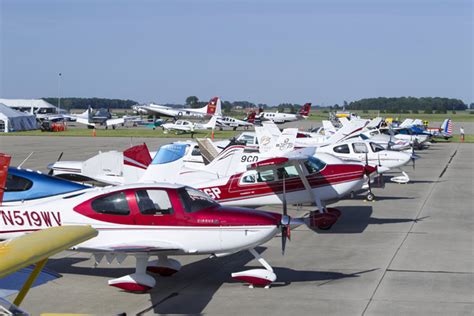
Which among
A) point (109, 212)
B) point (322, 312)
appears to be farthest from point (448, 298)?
point (109, 212)

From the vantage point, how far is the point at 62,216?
11.1 meters

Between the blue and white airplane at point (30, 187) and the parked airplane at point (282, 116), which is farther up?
the blue and white airplane at point (30, 187)

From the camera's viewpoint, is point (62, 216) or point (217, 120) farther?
point (217, 120)

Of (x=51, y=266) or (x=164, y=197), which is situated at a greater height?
(x=164, y=197)

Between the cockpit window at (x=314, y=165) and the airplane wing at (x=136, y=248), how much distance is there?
6629 mm

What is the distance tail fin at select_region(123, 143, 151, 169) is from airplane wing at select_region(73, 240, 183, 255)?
4.94 meters

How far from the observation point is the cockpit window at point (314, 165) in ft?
55.1

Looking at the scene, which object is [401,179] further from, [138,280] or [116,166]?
[138,280]

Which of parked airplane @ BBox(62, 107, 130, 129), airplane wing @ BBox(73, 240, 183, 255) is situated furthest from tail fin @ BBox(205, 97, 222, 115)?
airplane wing @ BBox(73, 240, 183, 255)

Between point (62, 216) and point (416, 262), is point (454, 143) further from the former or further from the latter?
point (62, 216)

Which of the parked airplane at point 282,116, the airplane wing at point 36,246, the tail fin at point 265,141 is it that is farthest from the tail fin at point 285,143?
the parked airplane at point 282,116

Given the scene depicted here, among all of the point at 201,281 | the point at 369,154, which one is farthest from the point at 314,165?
the point at 369,154

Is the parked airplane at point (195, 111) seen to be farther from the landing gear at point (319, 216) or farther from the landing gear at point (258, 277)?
the landing gear at point (258, 277)

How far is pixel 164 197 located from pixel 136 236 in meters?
0.71
